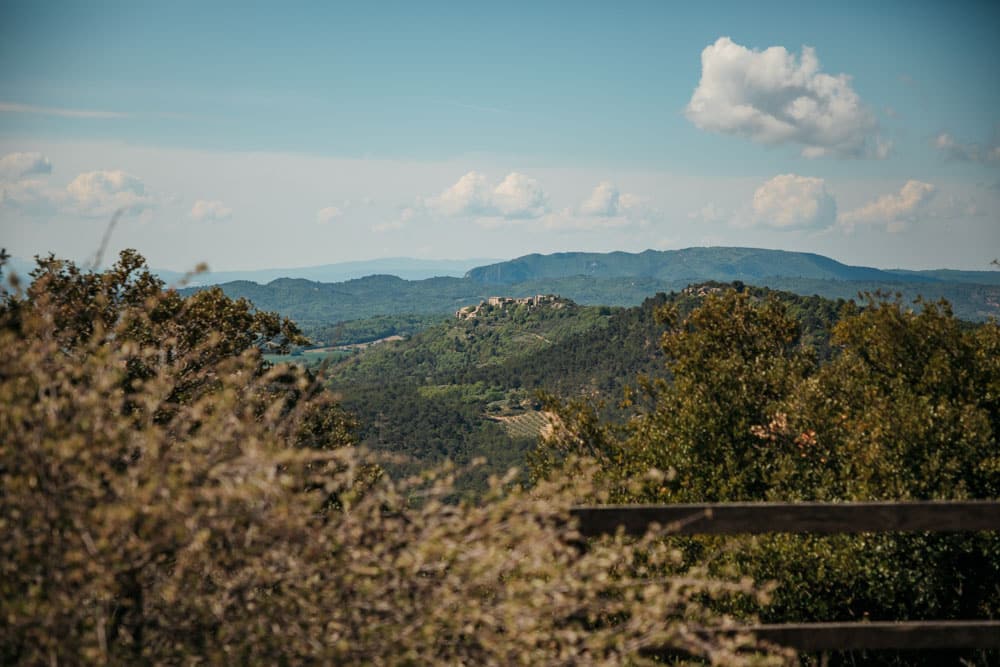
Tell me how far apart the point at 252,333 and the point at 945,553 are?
1468cm

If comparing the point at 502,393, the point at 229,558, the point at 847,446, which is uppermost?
the point at 229,558

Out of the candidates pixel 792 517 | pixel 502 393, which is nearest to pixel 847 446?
pixel 792 517

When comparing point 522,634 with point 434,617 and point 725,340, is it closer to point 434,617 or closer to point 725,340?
point 434,617

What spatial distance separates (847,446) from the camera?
411 inches

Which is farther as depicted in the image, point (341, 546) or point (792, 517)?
point (792, 517)

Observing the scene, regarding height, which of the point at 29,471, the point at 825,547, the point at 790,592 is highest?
the point at 29,471

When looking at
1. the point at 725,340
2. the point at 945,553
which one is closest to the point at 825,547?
the point at 945,553

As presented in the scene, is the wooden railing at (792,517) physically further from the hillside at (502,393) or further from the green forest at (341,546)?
the hillside at (502,393)

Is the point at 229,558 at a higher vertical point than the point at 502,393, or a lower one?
higher

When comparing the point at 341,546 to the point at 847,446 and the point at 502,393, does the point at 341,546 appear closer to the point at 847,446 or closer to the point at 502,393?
the point at 847,446

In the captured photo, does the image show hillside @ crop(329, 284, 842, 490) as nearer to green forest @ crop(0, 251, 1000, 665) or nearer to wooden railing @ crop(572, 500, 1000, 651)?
green forest @ crop(0, 251, 1000, 665)

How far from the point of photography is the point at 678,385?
13375mm

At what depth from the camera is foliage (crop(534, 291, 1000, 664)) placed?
7988mm

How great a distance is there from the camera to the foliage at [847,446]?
799cm
